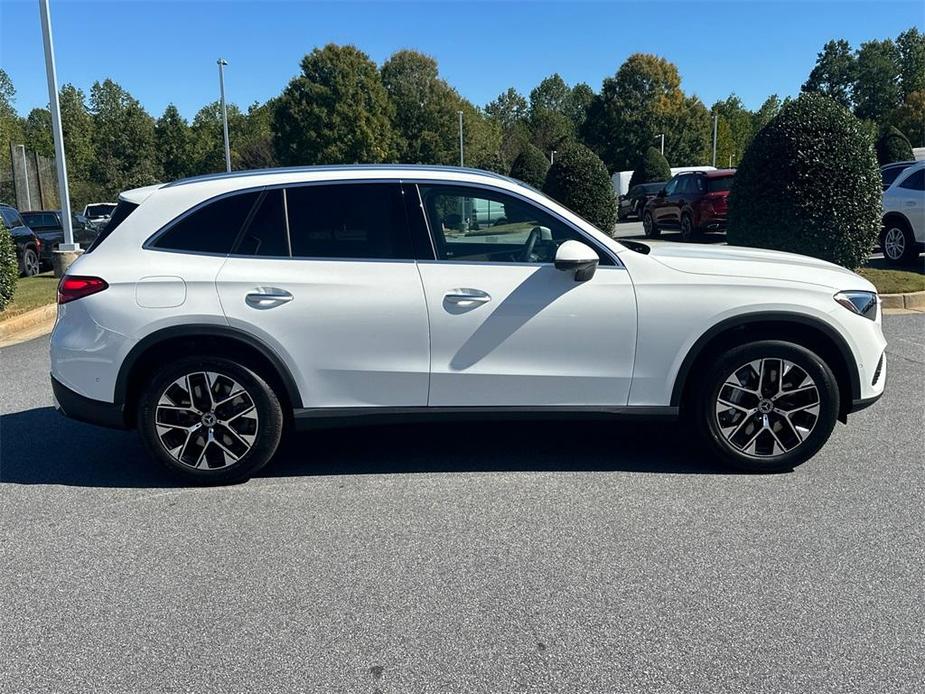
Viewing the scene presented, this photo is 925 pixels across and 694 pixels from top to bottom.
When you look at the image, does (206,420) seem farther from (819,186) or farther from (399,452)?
(819,186)

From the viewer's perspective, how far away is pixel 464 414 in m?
4.59

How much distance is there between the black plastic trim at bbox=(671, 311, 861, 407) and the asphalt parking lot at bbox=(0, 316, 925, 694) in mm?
531

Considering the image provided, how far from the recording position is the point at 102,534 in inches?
158

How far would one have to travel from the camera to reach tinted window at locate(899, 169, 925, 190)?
12453 millimetres

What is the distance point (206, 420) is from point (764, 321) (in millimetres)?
3233

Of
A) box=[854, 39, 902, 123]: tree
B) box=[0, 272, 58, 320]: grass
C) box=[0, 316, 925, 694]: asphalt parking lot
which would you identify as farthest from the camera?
box=[854, 39, 902, 123]: tree

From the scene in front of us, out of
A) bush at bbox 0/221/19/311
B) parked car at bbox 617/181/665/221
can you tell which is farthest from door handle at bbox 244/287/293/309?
parked car at bbox 617/181/665/221

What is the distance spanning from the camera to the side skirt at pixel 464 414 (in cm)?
457

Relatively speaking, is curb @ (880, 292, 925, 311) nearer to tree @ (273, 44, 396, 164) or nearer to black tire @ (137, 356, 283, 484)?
black tire @ (137, 356, 283, 484)

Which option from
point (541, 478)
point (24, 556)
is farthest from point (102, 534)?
point (541, 478)

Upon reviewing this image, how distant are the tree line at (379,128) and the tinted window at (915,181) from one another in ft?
119

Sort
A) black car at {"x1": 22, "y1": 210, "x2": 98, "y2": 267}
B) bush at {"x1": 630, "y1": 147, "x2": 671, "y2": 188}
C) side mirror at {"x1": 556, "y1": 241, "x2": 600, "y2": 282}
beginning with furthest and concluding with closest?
bush at {"x1": 630, "y1": 147, "x2": 671, "y2": 188}
black car at {"x1": 22, "y1": 210, "x2": 98, "y2": 267}
side mirror at {"x1": 556, "y1": 241, "x2": 600, "y2": 282}

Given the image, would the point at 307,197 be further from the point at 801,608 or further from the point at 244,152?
the point at 244,152

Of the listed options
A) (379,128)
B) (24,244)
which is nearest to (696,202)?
(24,244)
